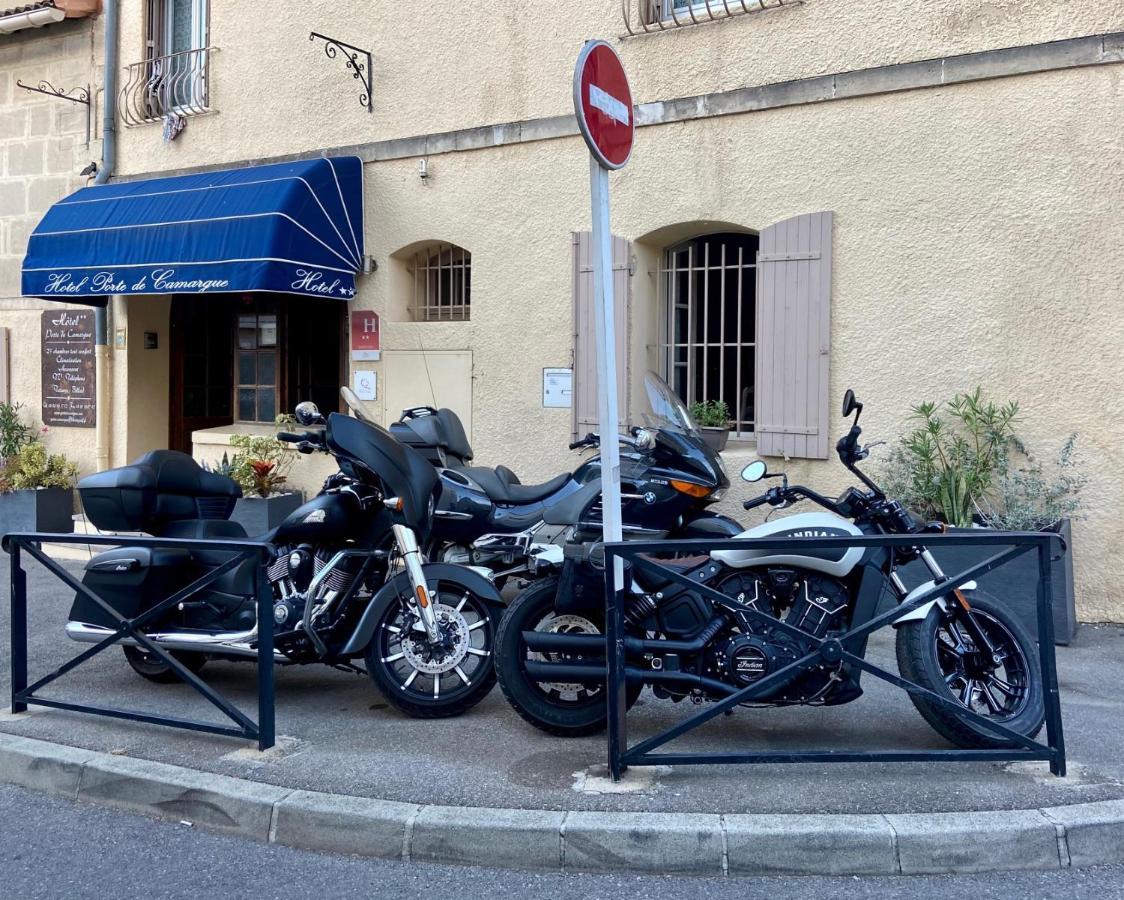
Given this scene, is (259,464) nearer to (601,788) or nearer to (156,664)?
(156,664)

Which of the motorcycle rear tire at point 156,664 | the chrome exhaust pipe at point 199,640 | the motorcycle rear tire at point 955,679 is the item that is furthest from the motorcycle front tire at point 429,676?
the motorcycle rear tire at point 955,679

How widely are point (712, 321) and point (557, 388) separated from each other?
4.10 ft

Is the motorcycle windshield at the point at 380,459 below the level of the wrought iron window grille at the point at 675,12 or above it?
below

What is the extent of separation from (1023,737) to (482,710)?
2332 mm

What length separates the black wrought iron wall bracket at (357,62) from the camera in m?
9.36

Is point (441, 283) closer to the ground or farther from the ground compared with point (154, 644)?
farther from the ground

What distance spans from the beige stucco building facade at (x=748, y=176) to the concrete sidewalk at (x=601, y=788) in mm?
2367

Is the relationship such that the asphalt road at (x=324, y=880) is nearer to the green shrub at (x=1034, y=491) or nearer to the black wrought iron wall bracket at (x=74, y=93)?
the green shrub at (x=1034, y=491)

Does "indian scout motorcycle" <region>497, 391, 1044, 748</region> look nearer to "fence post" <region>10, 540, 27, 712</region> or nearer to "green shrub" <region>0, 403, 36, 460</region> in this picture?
"fence post" <region>10, 540, 27, 712</region>

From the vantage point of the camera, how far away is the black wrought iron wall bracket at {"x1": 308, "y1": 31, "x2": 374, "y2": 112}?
9359mm

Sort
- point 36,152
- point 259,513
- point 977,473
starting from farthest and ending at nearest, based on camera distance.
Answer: point 36,152 < point 259,513 < point 977,473

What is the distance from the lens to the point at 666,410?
21.2 ft

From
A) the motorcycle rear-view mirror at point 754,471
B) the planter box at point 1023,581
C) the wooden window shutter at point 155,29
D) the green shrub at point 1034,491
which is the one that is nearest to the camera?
the motorcycle rear-view mirror at point 754,471

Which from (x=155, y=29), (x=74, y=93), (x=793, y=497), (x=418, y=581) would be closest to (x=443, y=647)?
(x=418, y=581)
